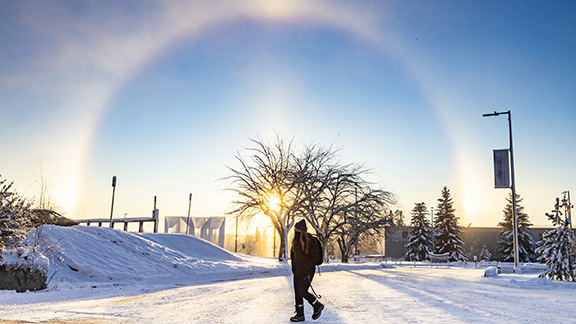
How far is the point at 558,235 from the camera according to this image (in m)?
18.5

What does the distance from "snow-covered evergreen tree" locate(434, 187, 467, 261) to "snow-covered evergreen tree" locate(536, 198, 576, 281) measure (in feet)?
139

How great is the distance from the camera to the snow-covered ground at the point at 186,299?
7.93 metres

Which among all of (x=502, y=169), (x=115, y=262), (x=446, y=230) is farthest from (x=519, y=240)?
(x=115, y=262)

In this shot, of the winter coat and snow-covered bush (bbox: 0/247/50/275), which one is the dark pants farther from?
snow-covered bush (bbox: 0/247/50/275)

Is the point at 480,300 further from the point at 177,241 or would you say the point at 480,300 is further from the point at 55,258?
the point at 177,241

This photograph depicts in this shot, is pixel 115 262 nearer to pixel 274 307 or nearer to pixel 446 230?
pixel 274 307

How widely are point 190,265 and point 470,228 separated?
59498 millimetres

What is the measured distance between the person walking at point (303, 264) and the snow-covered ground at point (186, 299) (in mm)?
341

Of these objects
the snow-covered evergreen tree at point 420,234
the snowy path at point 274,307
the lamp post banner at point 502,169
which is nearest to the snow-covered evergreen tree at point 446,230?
the snow-covered evergreen tree at point 420,234

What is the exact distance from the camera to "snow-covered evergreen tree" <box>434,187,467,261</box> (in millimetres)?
59531

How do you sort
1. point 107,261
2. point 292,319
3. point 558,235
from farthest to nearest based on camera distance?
1. point 558,235
2. point 107,261
3. point 292,319

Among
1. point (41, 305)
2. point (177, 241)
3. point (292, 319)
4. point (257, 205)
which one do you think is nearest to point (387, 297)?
point (292, 319)

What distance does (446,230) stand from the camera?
197 ft

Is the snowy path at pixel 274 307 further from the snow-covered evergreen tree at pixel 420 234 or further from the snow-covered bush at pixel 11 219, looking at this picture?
the snow-covered evergreen tree at pixel 420 234
